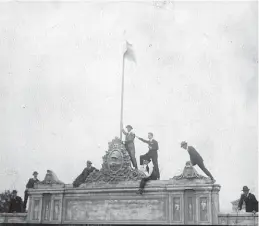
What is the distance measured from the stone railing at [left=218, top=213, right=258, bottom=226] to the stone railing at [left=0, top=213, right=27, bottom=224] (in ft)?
26.9

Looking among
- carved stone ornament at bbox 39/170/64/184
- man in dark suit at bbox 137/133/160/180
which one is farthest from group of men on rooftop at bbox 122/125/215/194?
carved stone ornament at bbox 39/170/64/184

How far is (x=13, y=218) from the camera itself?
18266mm

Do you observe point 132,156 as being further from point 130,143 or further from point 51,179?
point 51,179

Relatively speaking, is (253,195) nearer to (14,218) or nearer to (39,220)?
(39,220)

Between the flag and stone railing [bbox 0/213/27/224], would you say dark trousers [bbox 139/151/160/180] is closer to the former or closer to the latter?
the flag

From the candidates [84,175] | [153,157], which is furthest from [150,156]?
[84,175]

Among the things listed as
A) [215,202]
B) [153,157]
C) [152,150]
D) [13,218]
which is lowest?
[13,218]

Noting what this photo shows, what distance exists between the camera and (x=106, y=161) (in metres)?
17.4

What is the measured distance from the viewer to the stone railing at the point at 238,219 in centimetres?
1470

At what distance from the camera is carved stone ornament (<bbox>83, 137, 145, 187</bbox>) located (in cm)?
1684

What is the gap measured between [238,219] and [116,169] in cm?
505

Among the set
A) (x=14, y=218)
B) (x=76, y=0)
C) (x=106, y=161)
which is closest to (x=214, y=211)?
(x=106, y=161)

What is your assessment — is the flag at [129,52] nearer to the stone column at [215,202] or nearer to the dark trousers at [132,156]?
the dark trousers at [132,156]

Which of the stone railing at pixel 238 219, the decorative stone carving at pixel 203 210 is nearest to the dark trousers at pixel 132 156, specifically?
the decorative stone carving at pixel 203 210
